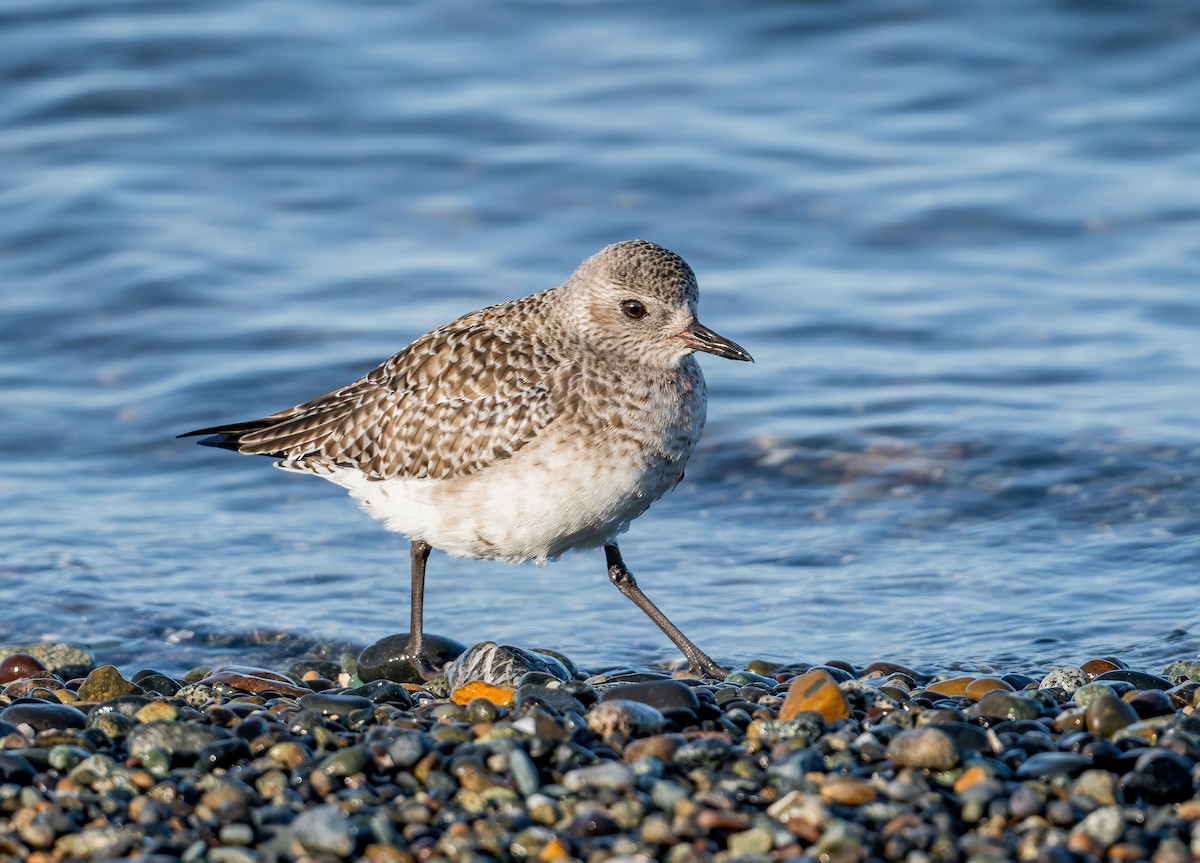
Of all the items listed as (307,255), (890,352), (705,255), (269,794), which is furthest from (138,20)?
(269,794)

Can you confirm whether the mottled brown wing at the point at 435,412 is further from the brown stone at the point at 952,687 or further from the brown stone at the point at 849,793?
the brown stone at the point at 849,793

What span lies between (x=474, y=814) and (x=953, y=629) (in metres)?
4.26

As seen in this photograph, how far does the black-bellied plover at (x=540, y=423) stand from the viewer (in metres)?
7.35

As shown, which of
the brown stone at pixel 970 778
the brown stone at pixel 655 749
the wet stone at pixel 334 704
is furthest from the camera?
the wet stone at pixel 334 704

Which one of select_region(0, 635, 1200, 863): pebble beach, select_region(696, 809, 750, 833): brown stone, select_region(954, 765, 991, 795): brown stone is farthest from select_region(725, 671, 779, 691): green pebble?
select_region(696, 809, 750, 833): brown stone

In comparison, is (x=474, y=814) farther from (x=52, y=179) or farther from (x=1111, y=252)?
(x=52, y=179)

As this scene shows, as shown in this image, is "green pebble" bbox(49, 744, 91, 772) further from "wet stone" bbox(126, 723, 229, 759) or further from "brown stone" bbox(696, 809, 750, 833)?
"brown stone" bbox(696, 809, 750, 833)

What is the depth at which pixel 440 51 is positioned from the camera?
63.2 ft

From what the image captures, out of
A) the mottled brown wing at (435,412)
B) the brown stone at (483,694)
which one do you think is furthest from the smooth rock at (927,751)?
the mottled brown wing at (435,412)

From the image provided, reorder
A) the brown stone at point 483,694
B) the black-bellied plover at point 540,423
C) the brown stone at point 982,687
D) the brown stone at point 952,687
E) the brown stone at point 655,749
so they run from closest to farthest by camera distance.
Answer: the brown stone at point 655,749, the brown stone at point 483,694, the brown stone at point 982,687, the brown stone at point 952,687, the black-bellied plover at point 540,423

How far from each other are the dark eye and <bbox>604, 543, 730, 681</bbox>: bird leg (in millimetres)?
1160

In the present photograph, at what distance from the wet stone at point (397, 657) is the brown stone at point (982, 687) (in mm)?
2587

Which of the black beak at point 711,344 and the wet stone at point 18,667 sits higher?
the black beak at point 711,344

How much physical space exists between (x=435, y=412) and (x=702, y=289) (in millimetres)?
6805
